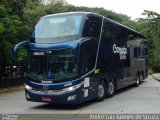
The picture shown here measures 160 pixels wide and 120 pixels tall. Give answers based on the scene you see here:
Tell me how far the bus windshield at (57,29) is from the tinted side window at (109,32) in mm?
2474

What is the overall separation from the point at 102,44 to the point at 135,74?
7778mm

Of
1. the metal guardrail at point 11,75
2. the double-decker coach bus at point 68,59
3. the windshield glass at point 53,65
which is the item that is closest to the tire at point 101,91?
the double-decker coach bus at point 68,59

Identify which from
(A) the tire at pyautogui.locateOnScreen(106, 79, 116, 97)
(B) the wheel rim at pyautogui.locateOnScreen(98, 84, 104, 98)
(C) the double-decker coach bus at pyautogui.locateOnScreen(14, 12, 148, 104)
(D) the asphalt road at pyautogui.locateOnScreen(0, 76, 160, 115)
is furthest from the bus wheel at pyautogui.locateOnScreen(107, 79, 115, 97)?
(B) the wheel rim at pyautogui.locateOnScreen(98, 84, 104, 98)

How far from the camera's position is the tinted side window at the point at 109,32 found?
1690 centimetres

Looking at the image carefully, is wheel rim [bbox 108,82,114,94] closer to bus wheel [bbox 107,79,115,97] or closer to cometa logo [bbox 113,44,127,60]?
bus wheel [bbox 107,79,115,97]

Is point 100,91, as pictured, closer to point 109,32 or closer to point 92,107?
point 92,107

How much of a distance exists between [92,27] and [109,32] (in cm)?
226

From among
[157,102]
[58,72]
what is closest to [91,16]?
[58,72]

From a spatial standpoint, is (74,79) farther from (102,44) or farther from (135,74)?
(135,74)

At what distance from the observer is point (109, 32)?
1753 cm

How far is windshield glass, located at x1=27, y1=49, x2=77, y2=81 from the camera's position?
13789 millimetres

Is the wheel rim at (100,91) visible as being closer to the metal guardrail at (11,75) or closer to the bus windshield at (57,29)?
the bus windshield at (57,29)

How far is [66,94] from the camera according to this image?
13.7 metres

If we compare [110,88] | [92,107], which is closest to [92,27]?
[92,107]
